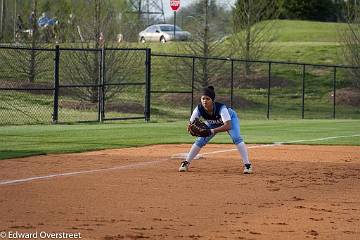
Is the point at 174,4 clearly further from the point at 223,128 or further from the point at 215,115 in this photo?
the point at 223,128

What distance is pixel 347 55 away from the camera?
1874 inches

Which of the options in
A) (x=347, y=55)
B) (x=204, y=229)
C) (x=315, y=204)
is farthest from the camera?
(x=347, y=55)

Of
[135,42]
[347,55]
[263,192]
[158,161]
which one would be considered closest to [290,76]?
[347,55]

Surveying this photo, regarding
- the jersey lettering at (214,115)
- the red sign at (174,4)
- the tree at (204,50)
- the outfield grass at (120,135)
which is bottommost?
the outfield grass at (120,135)

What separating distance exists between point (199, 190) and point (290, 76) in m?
40.9

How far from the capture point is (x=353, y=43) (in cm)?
4616

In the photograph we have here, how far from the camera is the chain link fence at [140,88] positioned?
98.6 feet

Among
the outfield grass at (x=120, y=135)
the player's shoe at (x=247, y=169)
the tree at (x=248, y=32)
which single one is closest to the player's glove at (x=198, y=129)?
the player's shoe at (x=247, y=169)

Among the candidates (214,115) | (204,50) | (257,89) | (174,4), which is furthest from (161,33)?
(214,115)

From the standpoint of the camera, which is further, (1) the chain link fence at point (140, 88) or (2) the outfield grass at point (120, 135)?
(1) the chain link fence at point (140, 88)

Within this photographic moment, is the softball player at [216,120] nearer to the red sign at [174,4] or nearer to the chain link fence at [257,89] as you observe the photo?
the chain link fence at [257,89]

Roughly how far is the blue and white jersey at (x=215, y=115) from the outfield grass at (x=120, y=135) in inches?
165

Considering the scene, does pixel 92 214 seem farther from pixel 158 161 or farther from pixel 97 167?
pixel 158 161

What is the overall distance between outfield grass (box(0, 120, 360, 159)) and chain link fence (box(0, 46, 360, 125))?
6.61 ft
